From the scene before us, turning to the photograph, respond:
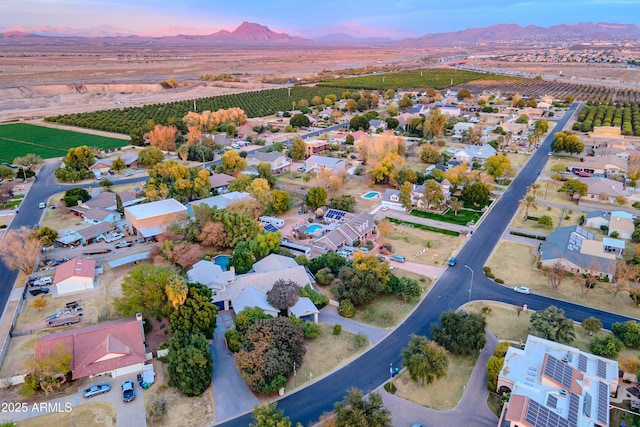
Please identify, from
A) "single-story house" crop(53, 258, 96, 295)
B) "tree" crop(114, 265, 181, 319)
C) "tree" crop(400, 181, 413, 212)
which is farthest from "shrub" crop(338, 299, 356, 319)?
"tree" crop(400, 181, 413, 212)

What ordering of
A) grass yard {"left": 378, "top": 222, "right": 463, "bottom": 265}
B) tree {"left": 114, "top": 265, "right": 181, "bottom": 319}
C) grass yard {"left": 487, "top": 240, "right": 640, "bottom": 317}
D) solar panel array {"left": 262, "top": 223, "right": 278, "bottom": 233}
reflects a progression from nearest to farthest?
tree {"left": 114, "top": 265, "right": 181, "bottom": 319} < grass yard {"left": 487, "top": 240, "right": 640, "bottom": 317} < grass yard {"left": 378, "top": 222, "right": 463, "bottom": 265} < solar panel array {"left": 262, "top": 223, "right": 278, "bottom": 233}

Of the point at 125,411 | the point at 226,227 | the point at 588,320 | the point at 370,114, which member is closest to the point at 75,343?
the point at 125,411

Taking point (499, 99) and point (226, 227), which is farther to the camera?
point (499, 99)

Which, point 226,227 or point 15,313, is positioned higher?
point 226,227

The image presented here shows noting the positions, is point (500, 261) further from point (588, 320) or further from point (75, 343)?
point (75, 343)

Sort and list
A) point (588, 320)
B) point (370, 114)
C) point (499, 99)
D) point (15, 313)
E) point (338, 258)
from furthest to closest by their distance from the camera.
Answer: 1. point (499, 99)
2. point (370, 114)
3. point (338, 258)
4. point (15, 313)
5. point (588, 320)

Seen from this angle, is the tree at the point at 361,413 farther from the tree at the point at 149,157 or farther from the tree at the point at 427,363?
the tree at the point at 149,157

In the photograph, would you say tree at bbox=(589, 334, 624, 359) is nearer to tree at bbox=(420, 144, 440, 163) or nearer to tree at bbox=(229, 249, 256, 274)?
tree at bbox=(229, 249, 256, 274)
